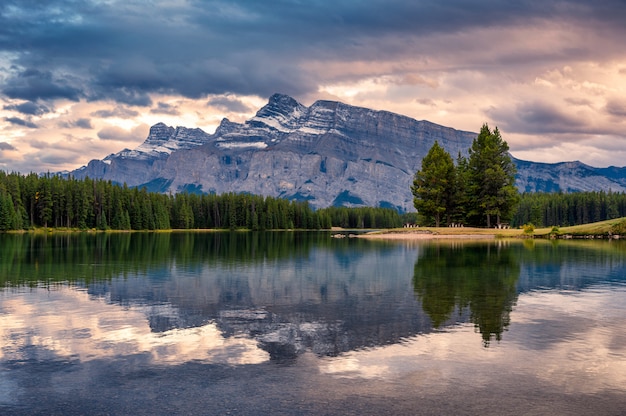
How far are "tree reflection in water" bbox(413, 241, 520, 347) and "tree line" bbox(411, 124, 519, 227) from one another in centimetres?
6651

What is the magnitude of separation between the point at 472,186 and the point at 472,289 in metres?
94.8

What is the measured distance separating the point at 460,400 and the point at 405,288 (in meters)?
23.3

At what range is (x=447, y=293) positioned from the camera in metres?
36.5

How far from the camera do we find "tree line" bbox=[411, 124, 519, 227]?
415ft

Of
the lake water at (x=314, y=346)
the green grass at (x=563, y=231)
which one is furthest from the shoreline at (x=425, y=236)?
the lake water at (x=314, y=346)

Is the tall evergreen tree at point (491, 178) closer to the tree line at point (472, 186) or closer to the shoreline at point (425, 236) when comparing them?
the tree line at point (472, 186)

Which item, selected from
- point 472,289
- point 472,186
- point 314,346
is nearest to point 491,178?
point 472,186

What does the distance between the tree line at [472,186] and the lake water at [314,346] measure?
3293 inches

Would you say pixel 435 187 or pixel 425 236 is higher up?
pixel 435 187

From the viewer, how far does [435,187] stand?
134 m

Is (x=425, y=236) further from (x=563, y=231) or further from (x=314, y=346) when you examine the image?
(x=314, y=346)

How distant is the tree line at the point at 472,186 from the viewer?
126375mm

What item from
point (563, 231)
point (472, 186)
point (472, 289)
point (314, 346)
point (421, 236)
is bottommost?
point (314, 346)

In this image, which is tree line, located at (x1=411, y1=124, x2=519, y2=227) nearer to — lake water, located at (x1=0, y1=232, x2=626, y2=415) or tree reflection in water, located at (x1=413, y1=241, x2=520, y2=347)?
tree reflection in water, located at (x1=413, y1=241, x2=520, y2=347)
